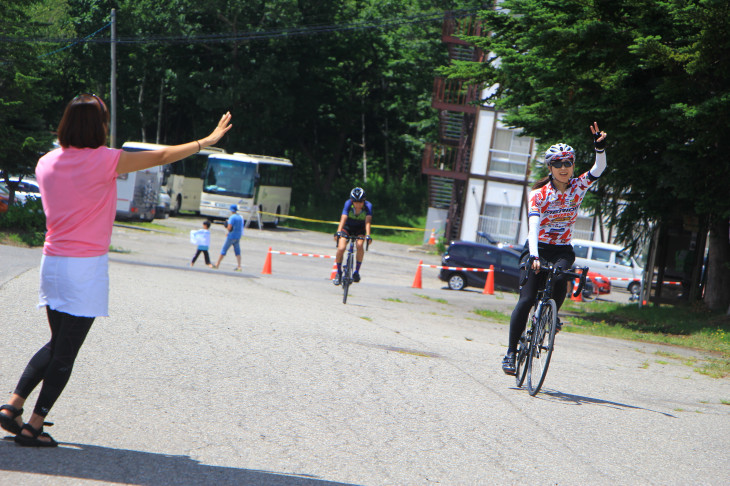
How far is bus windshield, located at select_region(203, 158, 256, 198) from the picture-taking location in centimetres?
4394

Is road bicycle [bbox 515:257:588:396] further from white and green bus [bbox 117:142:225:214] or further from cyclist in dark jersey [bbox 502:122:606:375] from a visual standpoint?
white and green bus [bbox 117:142:225:214]

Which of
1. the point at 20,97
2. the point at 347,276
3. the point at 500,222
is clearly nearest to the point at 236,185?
the point at 500,222

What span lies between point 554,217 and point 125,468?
4538mm

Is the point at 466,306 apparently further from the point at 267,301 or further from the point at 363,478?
the point at 363,478

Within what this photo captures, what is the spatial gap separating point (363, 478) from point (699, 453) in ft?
8.61

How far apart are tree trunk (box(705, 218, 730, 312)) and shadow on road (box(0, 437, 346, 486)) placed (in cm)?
1520

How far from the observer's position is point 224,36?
50.4 meters

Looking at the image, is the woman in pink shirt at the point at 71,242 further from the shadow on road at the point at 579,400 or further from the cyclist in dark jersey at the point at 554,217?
the shadow on road at the point at 579,400

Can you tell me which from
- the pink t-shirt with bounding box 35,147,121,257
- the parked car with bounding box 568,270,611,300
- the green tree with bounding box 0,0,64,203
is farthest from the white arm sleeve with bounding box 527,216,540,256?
the parked car with bounding box 568,270,611,300

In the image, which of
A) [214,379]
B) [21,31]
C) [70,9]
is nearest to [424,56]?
[70,9]

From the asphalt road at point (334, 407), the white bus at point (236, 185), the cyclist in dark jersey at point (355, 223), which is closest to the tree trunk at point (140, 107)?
the white bus at point (236, 185)

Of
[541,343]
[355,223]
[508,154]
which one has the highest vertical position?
[508,154]

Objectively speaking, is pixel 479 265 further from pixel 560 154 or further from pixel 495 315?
pixel 560 154

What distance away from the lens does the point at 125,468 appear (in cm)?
410
